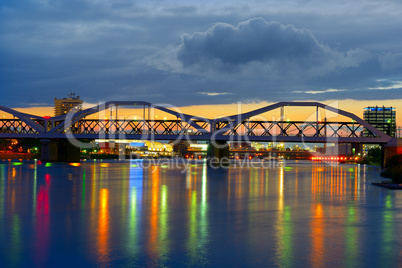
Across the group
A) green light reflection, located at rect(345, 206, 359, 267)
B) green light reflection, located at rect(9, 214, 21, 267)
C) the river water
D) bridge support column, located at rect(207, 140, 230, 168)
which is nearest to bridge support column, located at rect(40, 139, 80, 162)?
bridge support column, located at rect(207, 140, 230, 168)

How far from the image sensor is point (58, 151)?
163 meters

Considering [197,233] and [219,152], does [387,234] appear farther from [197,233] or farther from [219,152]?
[219,152]

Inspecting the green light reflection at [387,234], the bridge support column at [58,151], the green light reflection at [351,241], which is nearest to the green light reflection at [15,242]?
the green light reflection at [351,241]

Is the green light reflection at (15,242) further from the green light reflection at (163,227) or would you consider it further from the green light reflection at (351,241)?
the green light reflection at (351,241)

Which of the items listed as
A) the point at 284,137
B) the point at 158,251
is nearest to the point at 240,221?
the point at 158,251

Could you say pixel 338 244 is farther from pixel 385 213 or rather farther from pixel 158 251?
pixel 385 213

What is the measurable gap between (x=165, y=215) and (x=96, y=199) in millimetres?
10595

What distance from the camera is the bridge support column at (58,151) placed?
15975 centimetres

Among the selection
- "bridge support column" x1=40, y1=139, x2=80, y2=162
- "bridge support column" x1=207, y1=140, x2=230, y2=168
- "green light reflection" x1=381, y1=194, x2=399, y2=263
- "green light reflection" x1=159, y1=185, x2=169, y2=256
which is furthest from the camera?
"bridge support column" x1=40, y1=139, x2=80, y2=162

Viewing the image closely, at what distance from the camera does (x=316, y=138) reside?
146750 millimetres

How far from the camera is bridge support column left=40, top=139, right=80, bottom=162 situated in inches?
6289

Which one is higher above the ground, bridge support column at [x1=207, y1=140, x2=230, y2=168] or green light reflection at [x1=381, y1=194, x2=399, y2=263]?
bridge support column at [x1=207, y1=140, x2=230, y2=168]

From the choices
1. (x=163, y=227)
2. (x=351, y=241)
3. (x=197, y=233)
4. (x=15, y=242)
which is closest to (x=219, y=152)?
(x=163, y=227)

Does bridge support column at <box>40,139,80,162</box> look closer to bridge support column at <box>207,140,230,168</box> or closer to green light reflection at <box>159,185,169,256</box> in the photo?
bridge support column at <box>207,140,230,168</box>
